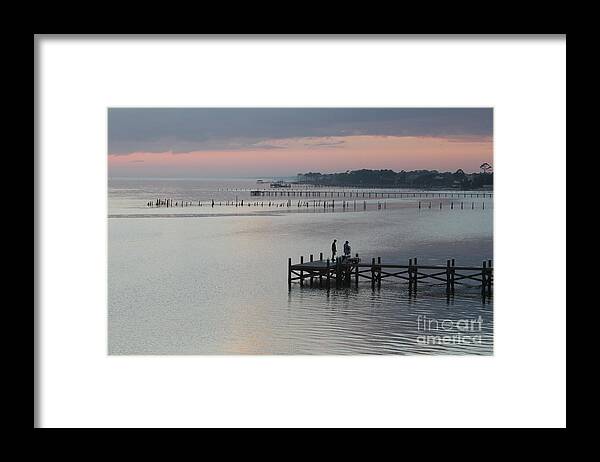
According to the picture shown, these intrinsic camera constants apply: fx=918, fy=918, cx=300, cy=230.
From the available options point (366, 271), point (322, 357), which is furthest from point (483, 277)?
point (322, 357)

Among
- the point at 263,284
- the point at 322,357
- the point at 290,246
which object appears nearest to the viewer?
the point at 322,357

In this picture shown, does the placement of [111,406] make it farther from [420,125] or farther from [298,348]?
[420,125]

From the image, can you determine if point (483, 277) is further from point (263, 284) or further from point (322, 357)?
point (322, 357)

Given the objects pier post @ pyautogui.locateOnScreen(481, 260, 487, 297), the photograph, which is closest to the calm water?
the photograph

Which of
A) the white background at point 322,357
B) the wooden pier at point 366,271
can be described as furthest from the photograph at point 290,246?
the white background at point 322,357

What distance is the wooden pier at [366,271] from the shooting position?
53.4 ft

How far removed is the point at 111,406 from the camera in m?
7.42

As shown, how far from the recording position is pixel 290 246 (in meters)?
18.9

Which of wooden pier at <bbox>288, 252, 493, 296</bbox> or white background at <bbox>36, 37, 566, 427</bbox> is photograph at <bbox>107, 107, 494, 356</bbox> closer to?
wooden pier at <bbox>288, 252, 493, 296</bbox>

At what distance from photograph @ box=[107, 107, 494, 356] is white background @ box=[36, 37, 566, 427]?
2318 mm

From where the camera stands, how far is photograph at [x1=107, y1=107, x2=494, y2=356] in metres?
12.1

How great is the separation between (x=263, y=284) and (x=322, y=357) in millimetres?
8833

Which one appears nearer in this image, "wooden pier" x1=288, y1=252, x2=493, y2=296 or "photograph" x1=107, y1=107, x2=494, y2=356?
"photograph" x1=107, y1=107, x2=494, y2=356
